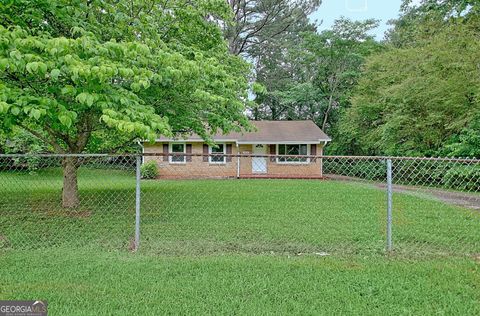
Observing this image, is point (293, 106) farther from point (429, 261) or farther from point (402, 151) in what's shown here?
point (429, 261)

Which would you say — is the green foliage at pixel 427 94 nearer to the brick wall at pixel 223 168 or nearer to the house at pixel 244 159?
the house at pixel 244 159

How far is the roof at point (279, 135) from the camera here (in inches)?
765

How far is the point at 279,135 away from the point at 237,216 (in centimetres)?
1306

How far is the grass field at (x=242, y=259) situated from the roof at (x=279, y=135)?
10.5 metres

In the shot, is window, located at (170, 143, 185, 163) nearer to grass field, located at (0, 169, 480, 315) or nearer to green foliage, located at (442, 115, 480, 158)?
grass field, located at (0, 169, 480, 315)

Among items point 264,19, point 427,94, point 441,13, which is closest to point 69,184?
point 427,94

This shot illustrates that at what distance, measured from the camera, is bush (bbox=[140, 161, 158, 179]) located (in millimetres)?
17919

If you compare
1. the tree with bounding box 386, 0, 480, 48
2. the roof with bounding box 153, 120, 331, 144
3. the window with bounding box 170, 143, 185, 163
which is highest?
the tree with bounding box 386, 0, 480, 48

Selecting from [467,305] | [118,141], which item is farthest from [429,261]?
[118,141]

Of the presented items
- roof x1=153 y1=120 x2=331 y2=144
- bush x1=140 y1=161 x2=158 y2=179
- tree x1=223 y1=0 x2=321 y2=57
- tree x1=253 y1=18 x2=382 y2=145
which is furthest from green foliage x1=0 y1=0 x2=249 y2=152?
tree x1=253 y1=18 x2=382 y2=145

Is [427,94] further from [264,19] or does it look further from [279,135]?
[264,19]

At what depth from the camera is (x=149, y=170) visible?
18.2m

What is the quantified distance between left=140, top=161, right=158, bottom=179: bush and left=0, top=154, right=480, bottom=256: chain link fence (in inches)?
163

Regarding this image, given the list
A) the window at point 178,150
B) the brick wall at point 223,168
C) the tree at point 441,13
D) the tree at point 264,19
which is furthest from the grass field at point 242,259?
the tree at point 264,19
